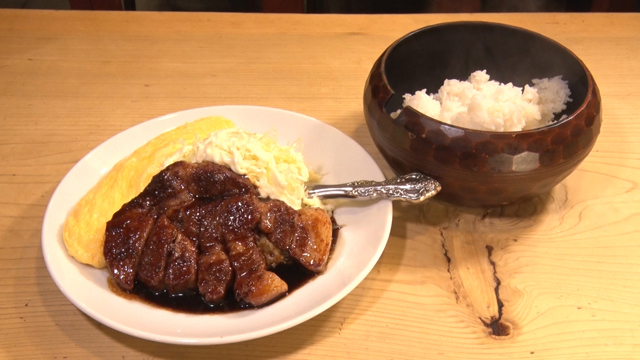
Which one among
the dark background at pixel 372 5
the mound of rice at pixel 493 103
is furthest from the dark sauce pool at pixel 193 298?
the dark background at pixel 372 5

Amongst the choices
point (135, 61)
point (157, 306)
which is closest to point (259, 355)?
point (157, 306)

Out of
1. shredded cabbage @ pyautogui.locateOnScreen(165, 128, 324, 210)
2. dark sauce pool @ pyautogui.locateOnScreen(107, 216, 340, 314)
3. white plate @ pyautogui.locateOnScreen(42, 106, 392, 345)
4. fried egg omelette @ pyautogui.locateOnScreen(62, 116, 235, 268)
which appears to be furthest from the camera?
shredded cabbage @ pyautogui.locateOnScreen(165, 128, 324, 210)

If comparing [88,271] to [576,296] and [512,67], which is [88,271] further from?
[512,67]

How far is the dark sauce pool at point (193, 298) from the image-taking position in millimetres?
1552

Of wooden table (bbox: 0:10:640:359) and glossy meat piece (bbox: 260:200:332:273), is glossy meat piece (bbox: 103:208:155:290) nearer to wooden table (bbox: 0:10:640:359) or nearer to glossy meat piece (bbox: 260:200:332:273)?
wooden table (bbox: 0:10:640:359)

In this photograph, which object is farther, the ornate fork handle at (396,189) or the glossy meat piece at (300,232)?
the ornate fork handle at (396,189)

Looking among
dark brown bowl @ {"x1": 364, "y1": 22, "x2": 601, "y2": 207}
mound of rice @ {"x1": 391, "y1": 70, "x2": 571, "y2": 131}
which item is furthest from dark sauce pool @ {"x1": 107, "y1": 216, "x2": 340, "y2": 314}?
mound of rice @ {"x1": 391, "y1": 70, "x2": 571, "y2": 131}

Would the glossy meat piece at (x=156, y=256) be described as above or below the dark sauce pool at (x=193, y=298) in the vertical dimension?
above

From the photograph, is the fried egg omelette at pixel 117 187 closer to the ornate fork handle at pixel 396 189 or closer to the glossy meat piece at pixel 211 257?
the glossy meat piece at pixel 211 257

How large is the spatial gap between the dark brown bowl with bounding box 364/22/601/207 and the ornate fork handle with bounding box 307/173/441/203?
0.04m

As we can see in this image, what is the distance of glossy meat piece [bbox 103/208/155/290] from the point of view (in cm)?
158

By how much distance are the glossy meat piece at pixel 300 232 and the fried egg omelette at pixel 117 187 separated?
490 mm

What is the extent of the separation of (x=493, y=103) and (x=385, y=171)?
20.9 inches

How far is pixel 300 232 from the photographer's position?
1.69 metres
